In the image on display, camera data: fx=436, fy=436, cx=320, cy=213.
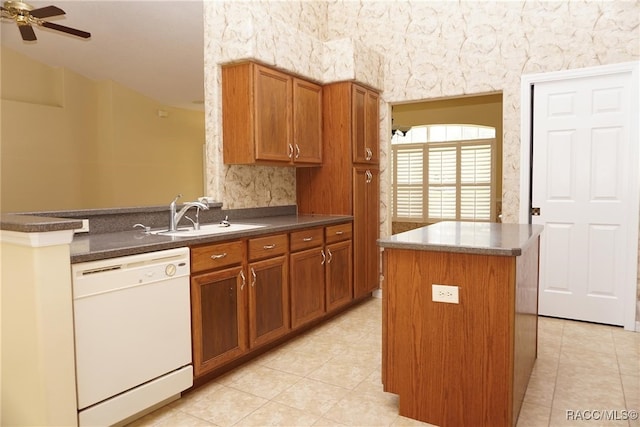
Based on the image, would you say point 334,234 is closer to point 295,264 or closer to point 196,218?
point 295,264

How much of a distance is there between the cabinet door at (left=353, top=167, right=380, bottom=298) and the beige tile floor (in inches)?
34.9

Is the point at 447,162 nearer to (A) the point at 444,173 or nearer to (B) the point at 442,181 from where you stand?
(A) the point at 444,173

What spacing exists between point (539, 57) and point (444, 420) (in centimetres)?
318

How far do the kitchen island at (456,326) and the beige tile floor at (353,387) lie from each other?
0.22 meters

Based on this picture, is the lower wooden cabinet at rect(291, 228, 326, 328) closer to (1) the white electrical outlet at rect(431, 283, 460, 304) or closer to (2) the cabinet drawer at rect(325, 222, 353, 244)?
(2) the cabinet drawer at rect(325, 222, 353, 244)

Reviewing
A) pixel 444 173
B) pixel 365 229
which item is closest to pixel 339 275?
pixel 365 229

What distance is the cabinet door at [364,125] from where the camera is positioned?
411 cm

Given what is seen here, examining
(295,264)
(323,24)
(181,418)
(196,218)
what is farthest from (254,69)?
(181,418)

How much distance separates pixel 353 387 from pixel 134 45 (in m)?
2.59

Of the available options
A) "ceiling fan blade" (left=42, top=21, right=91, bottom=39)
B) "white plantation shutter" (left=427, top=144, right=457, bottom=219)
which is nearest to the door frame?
"ceiling fan blade" (left=42, top=21, right=91, bottom=39)

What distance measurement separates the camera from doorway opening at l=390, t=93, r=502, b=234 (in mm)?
7645

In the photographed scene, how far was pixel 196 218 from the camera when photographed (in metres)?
3.19

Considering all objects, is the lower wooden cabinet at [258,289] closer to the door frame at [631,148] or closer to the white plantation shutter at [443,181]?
the door frame at [631,148]

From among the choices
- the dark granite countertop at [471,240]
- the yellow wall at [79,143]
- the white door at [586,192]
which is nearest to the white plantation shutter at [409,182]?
the white door at [586,192]
